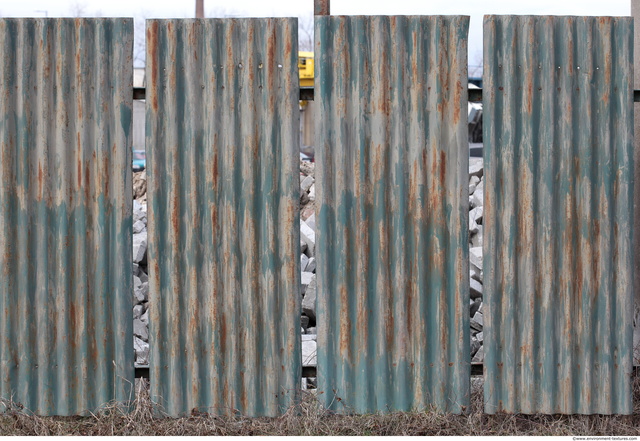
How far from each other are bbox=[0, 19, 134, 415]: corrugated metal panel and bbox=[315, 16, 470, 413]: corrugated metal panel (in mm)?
1054

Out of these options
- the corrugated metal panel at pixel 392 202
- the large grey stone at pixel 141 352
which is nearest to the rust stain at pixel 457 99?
the corrugated metal panel at pixel 392 202

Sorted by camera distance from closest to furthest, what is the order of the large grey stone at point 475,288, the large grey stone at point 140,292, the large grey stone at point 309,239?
1. the large grey stone at point 475,288
2. the large grey stone at point 140,292
3. the large grey stone at point 309,239

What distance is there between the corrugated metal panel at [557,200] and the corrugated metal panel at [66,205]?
193 centimetres

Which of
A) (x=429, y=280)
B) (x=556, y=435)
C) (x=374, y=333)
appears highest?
(x=429, y=280)

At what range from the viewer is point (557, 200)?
14.1 ft

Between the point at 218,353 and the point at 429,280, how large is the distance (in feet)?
3.84

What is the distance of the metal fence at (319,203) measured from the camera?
4203 mm

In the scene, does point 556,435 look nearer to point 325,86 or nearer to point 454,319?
point 454,319

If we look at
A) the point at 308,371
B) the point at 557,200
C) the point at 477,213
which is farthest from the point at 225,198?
the point at 477,213

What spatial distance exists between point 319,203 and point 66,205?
1315 millimetres

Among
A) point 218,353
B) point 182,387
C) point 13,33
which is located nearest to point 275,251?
point 218,353

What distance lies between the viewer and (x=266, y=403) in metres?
4.32

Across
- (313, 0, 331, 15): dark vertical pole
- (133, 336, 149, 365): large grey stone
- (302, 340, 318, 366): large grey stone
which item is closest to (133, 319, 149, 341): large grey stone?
(133, 336, 149, 365): large grey stone

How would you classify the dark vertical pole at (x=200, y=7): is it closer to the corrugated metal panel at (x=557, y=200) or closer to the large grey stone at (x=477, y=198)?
the large grey stone at (x=477, y=198)
